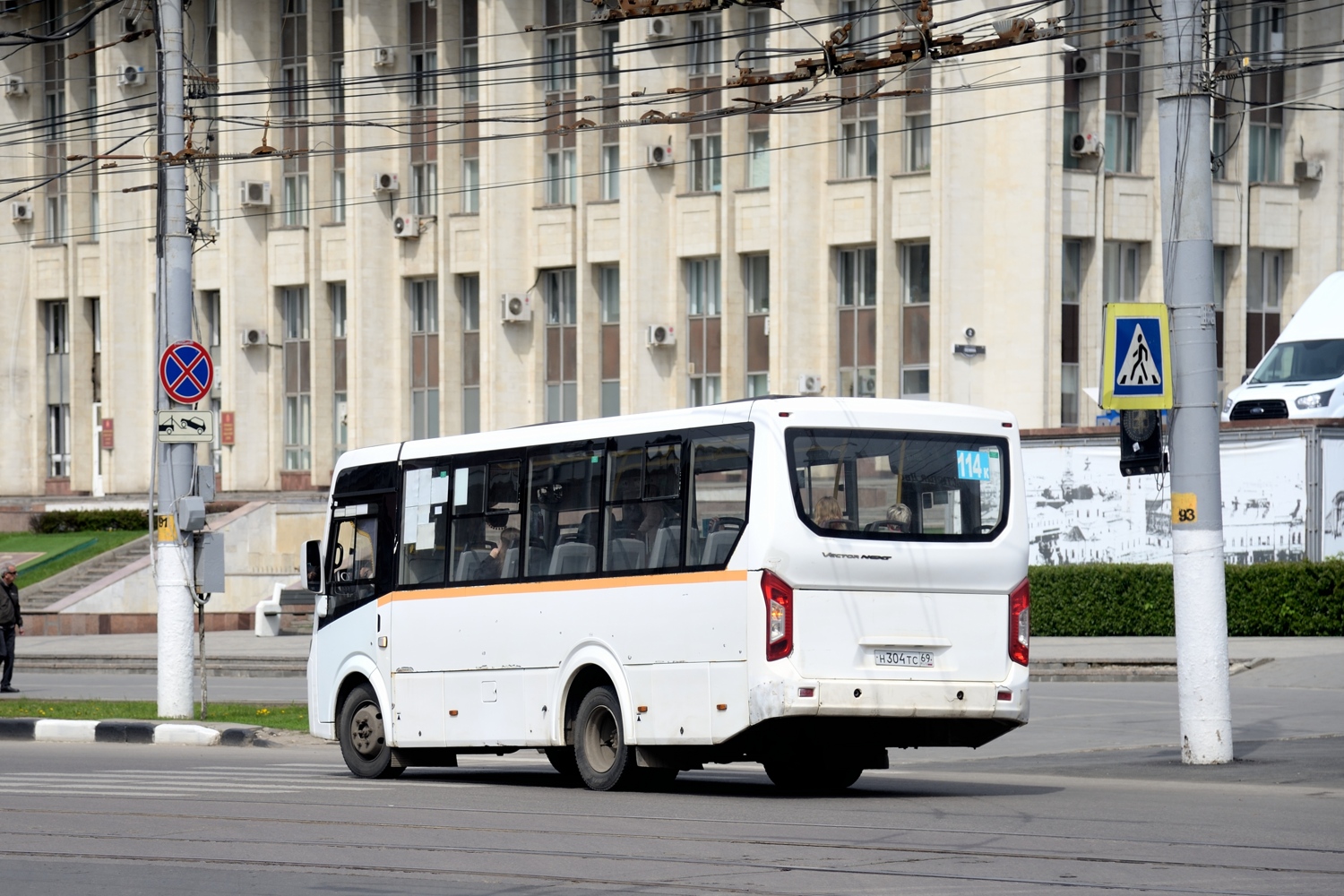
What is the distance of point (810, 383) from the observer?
46500 millimetres

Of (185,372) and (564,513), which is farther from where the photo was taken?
(185,372)

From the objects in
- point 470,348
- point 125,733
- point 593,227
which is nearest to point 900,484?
point 125,733

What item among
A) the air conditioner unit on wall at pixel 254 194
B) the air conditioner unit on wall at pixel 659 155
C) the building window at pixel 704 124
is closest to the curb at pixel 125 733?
the air conditioner unit on wall at pixel 659 155

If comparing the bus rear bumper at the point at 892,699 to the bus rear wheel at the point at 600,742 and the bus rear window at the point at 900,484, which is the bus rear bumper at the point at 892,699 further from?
the bus rear wheel at the point at 600,742

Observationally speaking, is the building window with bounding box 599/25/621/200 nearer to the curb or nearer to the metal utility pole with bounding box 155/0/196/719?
the metal utility pole with bounding box 155/0/196/719

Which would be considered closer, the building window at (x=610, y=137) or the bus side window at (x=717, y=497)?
the bus side window at (x=717, y=497)

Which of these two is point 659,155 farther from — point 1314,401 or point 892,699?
point 892,699

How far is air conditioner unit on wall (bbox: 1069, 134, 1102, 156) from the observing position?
43844 mm

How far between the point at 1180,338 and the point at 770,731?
17.3ft

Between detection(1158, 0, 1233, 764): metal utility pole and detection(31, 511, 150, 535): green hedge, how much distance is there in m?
41.9

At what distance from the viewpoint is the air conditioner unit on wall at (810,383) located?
4647 centimetres

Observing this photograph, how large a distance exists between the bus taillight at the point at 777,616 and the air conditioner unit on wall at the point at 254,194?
147 ft

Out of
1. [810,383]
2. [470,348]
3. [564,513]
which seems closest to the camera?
[564,513]

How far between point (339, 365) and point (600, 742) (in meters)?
42.5
